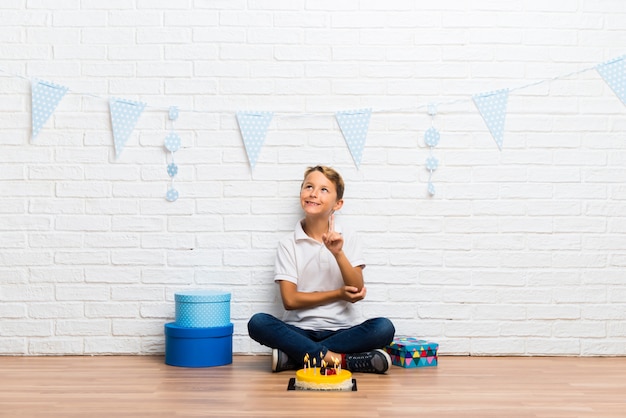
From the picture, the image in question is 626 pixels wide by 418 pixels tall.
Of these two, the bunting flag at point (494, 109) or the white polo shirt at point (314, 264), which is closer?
the white polo shirt at point (314, 264)

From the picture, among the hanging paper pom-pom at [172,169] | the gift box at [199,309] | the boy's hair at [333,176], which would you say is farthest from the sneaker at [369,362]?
the hanging paper pom-pom at [172,169]

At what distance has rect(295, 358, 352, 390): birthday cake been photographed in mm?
2238

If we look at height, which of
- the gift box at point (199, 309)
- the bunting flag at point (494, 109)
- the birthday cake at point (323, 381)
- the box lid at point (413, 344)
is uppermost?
the bunting flag at point (494, 109)

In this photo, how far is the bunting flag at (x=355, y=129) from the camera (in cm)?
295

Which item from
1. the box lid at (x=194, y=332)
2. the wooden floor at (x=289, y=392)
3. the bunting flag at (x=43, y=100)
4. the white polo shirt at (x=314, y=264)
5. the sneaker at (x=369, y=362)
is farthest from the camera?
the bunting flag at (x=43, y=100)

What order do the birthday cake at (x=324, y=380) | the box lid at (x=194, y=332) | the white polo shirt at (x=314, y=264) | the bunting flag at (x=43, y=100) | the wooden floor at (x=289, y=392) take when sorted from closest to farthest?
the wooden floor at (x=289, y=392) → the birthday cake at (x=324, y=380) → the box lid at (x=194, y=332) → the white polo shirt at (x=314, y=264) → the bunting flag at (x=43, y=100)

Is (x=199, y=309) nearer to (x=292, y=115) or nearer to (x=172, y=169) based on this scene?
(x=172, y=169)

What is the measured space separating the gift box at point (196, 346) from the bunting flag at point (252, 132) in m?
0.67

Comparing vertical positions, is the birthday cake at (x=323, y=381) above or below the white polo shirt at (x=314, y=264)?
below

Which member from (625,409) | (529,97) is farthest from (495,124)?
(625,409)

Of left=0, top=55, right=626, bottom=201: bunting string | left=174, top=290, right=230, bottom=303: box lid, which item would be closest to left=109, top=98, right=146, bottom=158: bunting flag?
left=0, top=55, right=626, bottom=201: bunting string

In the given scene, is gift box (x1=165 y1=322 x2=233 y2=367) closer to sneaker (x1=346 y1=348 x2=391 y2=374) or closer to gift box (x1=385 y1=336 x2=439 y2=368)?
sneaker (x1=346 y1=348 x2=391 y2=374)

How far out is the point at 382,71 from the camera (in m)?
2.97

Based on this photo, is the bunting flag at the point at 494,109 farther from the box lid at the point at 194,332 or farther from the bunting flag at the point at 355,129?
the box lid at the point at 194,332
